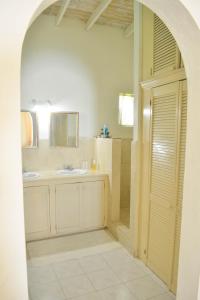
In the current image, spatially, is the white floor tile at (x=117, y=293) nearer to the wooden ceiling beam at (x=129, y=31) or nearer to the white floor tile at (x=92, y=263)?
the white floor tile at (x=92, y=263)

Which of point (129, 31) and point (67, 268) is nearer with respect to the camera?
point (67, 268)

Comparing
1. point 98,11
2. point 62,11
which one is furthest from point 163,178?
point 62,11

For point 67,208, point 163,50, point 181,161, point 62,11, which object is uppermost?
point 62,11

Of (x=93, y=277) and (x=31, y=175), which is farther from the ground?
(x=31, y=175)

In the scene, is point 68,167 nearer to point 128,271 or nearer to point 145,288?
point 128,271

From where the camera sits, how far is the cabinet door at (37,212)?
9.12 feet

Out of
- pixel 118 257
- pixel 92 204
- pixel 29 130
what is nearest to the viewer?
pixel 118 257

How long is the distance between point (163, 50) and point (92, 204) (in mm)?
2151

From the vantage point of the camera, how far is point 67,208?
9.82 feet

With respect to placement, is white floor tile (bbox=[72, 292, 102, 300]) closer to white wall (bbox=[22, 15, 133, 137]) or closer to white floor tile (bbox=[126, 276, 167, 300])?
white floor tile (bbox=[126, 276, 167, 300])

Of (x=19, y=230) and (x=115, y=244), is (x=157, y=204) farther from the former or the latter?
(x=19, y=230)

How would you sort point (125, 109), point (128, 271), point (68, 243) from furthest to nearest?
point (125, 109)
point (68, 243)
point (128, 271)

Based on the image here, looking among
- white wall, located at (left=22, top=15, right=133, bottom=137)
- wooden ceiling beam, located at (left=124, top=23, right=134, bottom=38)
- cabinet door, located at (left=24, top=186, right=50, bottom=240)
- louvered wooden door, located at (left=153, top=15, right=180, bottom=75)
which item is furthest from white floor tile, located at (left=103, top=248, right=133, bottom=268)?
wooden ceiling beam, located at (left=124, top=23, right=134, bottom=38)

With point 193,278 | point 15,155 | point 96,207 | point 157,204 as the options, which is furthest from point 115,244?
point 15,155
